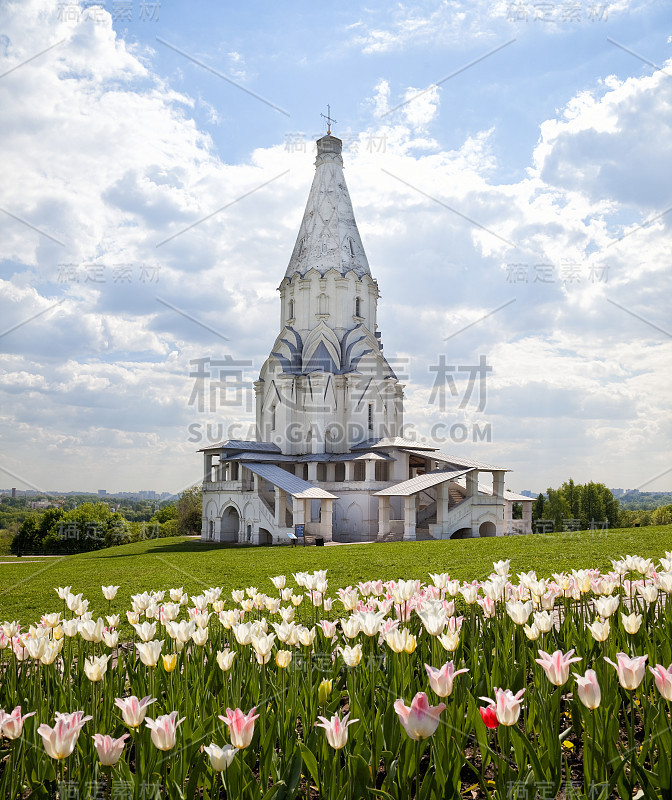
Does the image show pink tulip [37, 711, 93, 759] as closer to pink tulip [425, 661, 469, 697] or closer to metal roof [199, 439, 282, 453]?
pink tulip [425, 661, 469, 697]

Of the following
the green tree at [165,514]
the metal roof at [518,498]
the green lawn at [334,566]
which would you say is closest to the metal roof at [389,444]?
the metal roof at [518,498]

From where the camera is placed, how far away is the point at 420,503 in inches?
1319

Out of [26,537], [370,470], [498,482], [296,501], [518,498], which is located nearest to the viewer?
[296,501]

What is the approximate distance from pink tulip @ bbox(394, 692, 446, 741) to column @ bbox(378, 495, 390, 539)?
1097 inches

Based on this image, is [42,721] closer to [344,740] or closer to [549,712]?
[344,740]

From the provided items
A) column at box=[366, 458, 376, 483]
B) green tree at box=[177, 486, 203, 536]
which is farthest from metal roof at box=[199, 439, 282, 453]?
green tree at box=[177, 486, 203, 536]

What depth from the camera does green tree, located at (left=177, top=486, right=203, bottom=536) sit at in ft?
167

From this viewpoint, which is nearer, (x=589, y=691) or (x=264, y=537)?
(x=589, y=691)

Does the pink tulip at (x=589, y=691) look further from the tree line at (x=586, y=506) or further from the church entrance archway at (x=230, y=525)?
the tree line at (x=586, y=506)

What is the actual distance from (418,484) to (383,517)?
2.74m

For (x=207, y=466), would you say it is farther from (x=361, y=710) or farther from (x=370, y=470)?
(x=361, y=710)

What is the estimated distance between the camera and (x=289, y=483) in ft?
98.8

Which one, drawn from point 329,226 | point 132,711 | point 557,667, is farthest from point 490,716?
point 329,226

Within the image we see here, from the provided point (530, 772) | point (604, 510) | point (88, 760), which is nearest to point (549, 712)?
point (530, 772)
